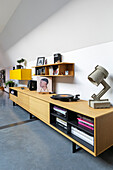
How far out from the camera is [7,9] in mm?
3885

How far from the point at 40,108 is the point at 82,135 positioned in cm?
111

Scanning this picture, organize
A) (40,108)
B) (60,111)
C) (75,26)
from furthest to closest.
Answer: (40,108) → (75,26) → (60,111)

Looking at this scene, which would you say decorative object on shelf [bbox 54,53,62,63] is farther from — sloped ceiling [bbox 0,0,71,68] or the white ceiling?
the white ceiling

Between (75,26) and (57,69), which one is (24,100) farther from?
(75,26)

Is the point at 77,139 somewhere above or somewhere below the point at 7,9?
below

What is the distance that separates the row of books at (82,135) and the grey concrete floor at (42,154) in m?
0.30

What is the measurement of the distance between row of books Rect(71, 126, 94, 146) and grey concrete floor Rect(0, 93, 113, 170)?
304 millimetres

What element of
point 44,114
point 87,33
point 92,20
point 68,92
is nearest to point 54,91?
point 68,92

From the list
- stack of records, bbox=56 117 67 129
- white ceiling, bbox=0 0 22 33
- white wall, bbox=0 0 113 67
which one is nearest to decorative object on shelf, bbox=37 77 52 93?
white wall, bbox=0 0 113 67

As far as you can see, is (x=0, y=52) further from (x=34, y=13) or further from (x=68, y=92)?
(x=68, y=92)

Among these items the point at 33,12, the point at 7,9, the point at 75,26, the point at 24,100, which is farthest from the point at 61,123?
the point at 7,9

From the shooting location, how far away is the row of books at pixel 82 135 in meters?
1.50

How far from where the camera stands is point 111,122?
5.13ft

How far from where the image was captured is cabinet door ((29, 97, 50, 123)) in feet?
7.50
